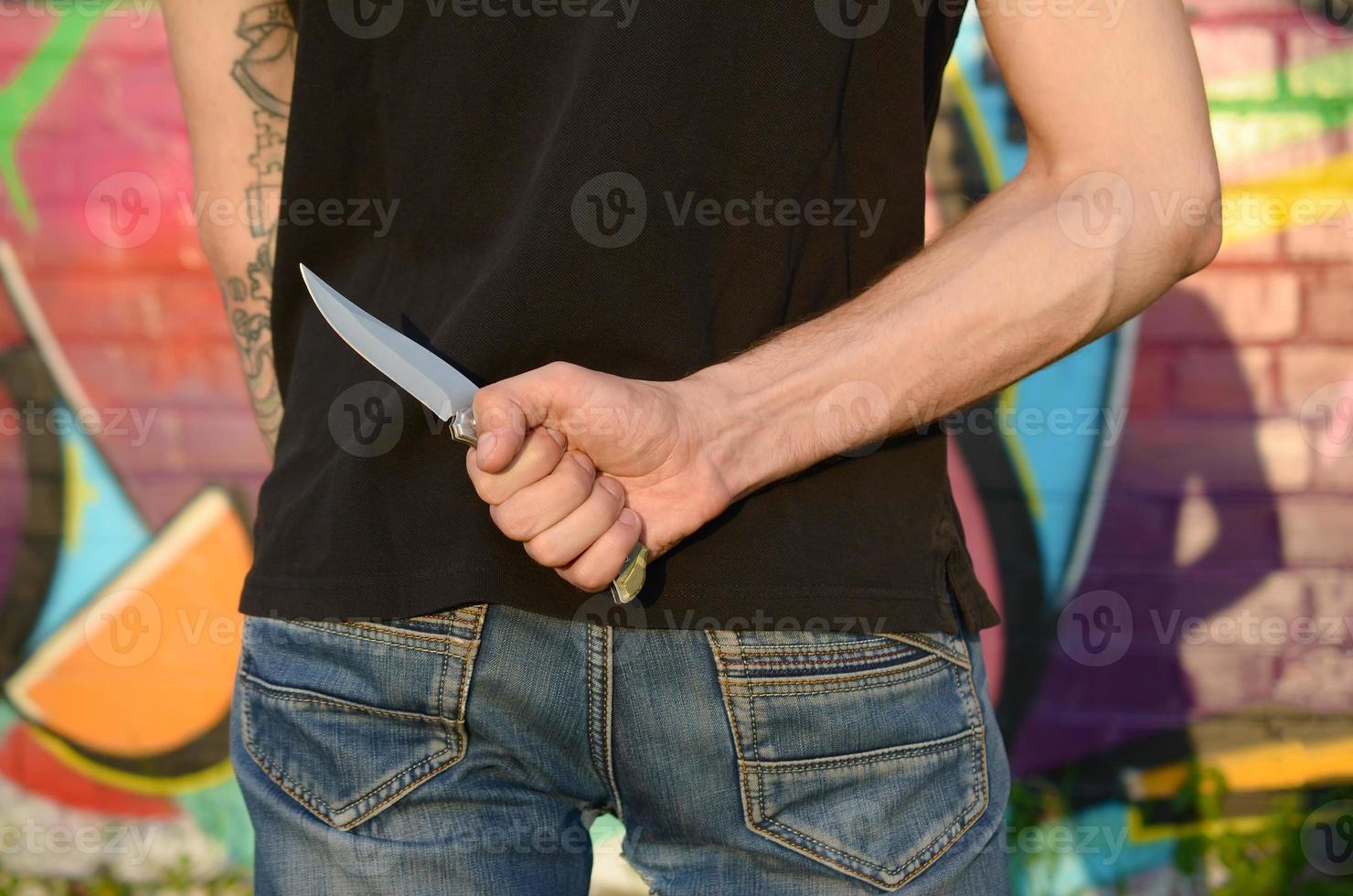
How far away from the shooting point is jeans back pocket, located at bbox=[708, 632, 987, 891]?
92cm

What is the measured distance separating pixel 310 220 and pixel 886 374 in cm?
64

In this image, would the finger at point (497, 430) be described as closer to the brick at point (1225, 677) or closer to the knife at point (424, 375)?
the knife at point (424, 375)

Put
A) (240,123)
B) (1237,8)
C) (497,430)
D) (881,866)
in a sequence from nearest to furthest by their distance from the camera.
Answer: (497,430) < (881,866) < (240,123) < (1237,8)

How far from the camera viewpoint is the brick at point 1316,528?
2.51 meters

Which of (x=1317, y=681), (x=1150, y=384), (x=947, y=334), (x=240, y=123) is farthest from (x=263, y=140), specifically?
(x=1317, y=681)

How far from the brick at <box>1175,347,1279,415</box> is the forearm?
5.81 feet

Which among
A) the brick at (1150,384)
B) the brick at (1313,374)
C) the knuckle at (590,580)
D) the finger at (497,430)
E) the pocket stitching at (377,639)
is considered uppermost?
the brick at (1313,374)

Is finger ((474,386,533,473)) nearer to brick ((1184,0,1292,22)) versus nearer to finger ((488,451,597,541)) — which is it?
finger ((488,451,597,541))

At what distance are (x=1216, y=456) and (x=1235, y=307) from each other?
0.36 metres

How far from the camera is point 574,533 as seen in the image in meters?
0.86

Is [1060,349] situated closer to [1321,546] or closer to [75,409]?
[1321,546]

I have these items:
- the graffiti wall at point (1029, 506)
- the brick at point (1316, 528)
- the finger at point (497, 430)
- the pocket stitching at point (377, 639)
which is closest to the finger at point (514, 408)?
the finger at point (497, 430)

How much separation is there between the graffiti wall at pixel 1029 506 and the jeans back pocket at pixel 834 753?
175cm

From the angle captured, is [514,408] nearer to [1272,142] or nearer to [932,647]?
[932,647]
